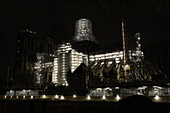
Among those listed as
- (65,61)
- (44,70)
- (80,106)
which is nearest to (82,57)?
(65,61)

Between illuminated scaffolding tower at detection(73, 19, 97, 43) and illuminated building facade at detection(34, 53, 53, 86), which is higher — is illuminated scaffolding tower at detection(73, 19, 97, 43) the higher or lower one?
the higher one

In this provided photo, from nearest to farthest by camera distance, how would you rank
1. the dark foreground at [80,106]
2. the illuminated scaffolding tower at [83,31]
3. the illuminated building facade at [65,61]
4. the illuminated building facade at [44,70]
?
the dark foreground at [80,106] < the illuminated building facade at [65,61] < the illuminated scaffolding tower at [83,31] < the illuminated building facade at [44,70]

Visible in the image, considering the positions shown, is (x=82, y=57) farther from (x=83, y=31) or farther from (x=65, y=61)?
(x=83, y=31)

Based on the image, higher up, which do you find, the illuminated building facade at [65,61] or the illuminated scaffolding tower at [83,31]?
the illuminated scaffolding tower at [83,31]

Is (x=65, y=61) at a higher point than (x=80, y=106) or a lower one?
higher

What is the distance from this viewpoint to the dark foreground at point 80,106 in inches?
102

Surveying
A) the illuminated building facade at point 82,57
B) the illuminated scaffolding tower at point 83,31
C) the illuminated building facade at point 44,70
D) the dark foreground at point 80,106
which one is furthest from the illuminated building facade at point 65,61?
the dark foreground at point 80,106

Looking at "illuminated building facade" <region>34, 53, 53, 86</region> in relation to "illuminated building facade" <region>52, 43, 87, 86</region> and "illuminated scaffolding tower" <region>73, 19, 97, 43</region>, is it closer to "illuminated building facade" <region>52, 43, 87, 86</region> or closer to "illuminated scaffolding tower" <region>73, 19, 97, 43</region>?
"illuminated building facade" <region>52, 43, 87, 86</region>

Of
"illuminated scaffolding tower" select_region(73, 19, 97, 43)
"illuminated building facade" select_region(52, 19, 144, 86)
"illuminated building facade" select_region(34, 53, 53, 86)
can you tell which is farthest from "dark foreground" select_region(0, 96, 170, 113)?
"illuminated building facade" select_region(34, 53, 53, 86)

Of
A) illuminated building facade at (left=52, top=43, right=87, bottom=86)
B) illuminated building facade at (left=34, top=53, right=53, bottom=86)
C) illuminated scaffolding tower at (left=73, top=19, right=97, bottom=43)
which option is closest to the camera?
illuminated building facade at (left=52, top=43, right=87, bottom=86)

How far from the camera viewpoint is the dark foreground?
2592 mm

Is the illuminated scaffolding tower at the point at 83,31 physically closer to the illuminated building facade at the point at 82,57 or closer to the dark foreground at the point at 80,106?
the illuminated building facade at the point at 82,57

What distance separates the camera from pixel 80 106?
6531mm

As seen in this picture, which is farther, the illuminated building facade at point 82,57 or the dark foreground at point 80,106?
the illuminated building facade at point 82,57
